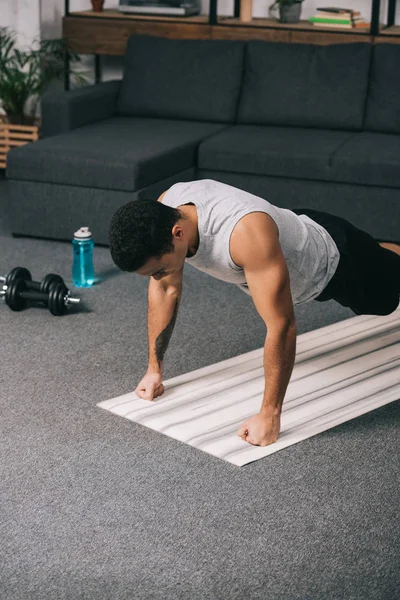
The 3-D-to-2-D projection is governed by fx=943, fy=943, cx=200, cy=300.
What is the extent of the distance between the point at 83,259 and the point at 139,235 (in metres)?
1.56

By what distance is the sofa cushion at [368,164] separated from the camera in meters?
4.17

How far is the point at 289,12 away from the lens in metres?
5.14

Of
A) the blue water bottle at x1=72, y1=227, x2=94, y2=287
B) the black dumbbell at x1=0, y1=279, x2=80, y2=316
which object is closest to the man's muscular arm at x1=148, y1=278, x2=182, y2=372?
the black dumbbell at x1=0, y1=279, x2=80, y2=316

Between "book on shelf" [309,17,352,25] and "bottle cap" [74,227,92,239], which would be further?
"book on shelf" [309,17,352,25]

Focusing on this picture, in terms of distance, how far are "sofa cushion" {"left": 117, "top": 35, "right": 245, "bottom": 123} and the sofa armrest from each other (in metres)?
0.20

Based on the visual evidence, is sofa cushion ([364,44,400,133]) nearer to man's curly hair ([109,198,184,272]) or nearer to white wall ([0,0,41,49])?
white wall ([0,0,41,49])

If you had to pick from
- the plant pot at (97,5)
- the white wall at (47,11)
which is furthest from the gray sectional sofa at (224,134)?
the white wall at (47,11)

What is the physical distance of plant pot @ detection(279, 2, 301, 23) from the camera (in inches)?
202

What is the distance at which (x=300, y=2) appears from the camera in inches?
202

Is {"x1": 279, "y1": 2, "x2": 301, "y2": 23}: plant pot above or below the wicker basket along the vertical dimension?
above

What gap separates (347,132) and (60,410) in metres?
2.52

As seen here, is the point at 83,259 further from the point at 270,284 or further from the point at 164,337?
the point at 270,284

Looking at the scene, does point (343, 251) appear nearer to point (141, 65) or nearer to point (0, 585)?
point (0, 585)

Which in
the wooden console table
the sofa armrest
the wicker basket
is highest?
the wooden console table
